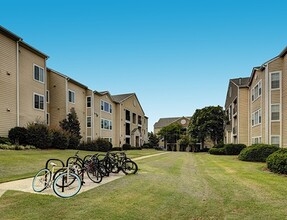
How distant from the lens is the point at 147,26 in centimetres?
1838

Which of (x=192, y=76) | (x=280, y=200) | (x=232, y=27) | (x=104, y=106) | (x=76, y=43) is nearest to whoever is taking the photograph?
(x=280, y=200)

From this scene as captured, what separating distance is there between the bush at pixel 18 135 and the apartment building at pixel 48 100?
0.55 m

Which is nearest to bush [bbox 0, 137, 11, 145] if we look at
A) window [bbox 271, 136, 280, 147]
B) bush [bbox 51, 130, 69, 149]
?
bush [bbox 51, 130, 69, 149]

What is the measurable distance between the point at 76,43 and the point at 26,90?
6.61 m

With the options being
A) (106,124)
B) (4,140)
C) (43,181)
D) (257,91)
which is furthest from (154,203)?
(106,124)

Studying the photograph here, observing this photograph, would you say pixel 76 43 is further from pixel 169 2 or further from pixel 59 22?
pixel 169 2

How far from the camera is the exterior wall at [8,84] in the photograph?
19328 millimetres

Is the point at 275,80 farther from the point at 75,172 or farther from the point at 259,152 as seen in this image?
the point at 75,172

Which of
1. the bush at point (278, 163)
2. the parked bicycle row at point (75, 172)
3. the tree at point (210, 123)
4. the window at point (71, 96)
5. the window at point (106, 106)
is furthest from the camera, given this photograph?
the tree at point (210, 123)

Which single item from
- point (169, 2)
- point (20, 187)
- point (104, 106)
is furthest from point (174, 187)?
point (104, 106)

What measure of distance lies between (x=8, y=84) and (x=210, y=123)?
35269 mm

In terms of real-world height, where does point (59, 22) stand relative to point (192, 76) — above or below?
above

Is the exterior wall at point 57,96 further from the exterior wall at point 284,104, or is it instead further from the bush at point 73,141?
the exterior wall at point 284,104

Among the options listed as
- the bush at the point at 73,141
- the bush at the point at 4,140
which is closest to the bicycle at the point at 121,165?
the bush at the point at 4,140
